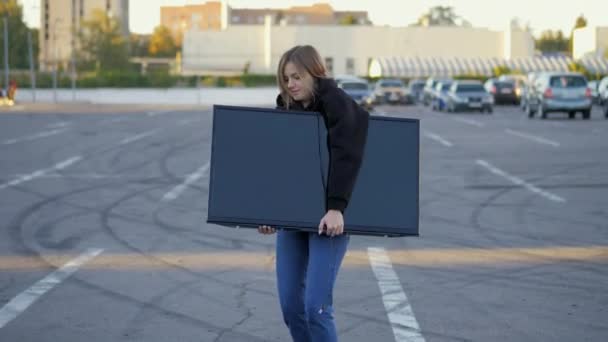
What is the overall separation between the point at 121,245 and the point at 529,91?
116 ft

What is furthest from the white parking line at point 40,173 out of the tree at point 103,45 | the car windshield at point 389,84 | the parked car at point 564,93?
the tree at point 103,45

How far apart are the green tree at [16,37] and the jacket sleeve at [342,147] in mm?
111141

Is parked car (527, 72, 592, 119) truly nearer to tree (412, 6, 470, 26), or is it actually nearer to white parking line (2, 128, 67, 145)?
white parking line (2, 128, 67, 145)

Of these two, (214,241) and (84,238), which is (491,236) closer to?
(214,241)

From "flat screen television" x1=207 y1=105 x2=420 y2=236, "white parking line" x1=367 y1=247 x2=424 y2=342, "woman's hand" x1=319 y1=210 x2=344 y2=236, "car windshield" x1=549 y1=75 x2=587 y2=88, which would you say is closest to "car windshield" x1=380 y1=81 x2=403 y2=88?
"car windshield" x1=549 y1=75 x2=587 y2=88

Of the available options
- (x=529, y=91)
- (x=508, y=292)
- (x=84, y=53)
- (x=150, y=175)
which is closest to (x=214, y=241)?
(x=508, y=292)

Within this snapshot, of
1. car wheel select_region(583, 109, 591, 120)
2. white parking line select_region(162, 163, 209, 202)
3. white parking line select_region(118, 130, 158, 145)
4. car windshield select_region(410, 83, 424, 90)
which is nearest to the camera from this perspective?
white parking line select_region(162, 163, 209, 202)

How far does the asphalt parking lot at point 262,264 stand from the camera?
6930 millimetres

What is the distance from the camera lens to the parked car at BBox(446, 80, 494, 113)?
50031 millimetres

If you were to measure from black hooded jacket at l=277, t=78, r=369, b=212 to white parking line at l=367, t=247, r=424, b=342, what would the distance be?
1.89m

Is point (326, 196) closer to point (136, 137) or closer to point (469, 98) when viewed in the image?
point (136, 137)

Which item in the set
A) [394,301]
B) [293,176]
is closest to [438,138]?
[394,301]

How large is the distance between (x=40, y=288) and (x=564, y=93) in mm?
33991

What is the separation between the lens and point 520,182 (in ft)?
54.6
